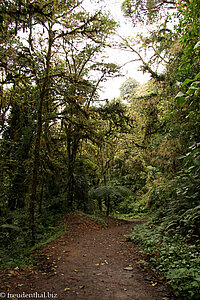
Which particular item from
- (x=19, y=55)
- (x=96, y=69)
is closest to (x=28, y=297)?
(x=19, y=55)

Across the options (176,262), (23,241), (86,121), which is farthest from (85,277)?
(86,121)

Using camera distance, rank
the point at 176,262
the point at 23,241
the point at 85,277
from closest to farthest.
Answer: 1. the point at 176,262
2. the point at 85,277
3. the point at 23,241

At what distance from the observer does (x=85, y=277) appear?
10.6 ft

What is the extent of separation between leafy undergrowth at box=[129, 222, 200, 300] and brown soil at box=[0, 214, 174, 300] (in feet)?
0.53

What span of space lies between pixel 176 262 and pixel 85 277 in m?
1.46

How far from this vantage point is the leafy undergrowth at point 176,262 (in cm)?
238

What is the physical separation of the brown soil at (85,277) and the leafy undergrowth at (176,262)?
16 cm

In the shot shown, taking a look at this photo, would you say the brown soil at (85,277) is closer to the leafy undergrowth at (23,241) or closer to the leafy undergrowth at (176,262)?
the leafy undergrowth at (176,262)

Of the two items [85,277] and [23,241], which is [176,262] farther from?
[23,241]

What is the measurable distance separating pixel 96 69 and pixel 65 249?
784cm

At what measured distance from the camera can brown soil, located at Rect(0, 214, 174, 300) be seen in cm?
261

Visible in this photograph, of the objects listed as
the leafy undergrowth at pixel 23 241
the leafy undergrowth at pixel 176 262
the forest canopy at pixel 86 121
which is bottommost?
the leafy undergrowth at pixel 23 241

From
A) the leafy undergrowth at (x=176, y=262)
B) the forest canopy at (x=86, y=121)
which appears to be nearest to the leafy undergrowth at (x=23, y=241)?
the forest canopy at (x=86, y=121)

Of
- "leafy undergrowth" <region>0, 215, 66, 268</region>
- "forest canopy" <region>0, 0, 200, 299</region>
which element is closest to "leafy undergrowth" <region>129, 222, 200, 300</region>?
"forest canopy" <region>0, 0, 200, 299</region>
